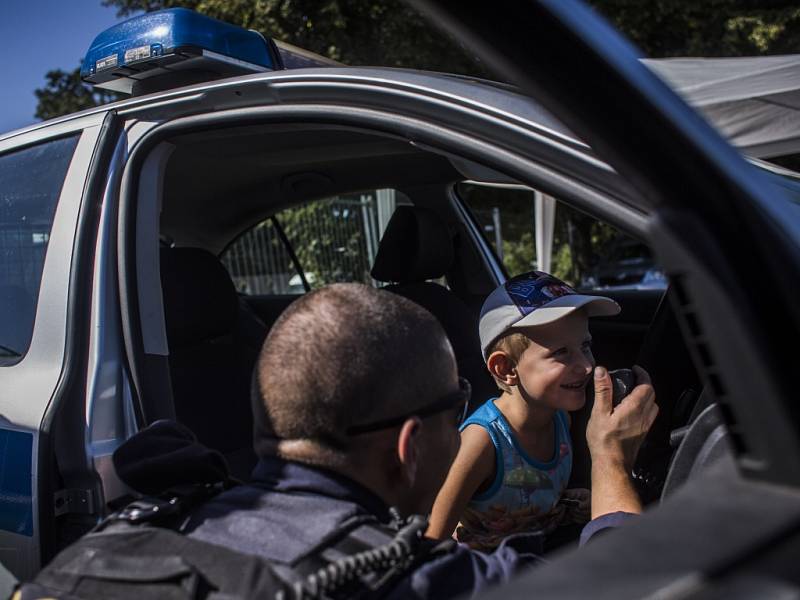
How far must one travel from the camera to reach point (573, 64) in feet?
2.81

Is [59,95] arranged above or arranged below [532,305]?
above

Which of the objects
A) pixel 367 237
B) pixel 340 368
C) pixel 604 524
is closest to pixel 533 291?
pixel 604 524

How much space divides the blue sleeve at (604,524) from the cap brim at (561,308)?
23.6 inches

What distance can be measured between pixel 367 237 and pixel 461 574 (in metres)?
3.42

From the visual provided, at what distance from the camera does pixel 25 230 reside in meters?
2.04

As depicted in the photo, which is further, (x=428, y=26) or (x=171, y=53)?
(x=428, y=26)

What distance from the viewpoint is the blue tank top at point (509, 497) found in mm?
2109

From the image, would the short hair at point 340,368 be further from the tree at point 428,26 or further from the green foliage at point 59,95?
the green foliage at point 59,95

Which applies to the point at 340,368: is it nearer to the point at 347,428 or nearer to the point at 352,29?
the point at 347,428

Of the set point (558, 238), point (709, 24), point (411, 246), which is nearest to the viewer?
point (411, 246)

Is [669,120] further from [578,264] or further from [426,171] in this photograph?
[578,264]

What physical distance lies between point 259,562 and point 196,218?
2.68 metres

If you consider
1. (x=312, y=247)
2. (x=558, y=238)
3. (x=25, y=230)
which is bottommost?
(x=558, y=238)

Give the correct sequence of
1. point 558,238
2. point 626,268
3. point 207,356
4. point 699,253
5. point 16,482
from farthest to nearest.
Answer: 1. point 558,238
2. point 626,268
3. point 207,356
4. point 16,482
5. point 699,253
